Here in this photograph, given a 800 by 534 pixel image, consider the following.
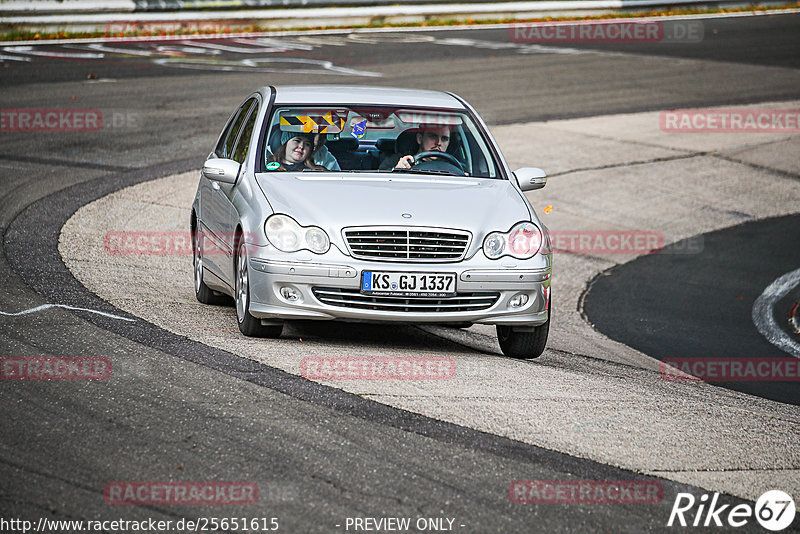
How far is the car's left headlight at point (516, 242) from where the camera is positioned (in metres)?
7.33

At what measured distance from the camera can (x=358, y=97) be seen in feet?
28.3

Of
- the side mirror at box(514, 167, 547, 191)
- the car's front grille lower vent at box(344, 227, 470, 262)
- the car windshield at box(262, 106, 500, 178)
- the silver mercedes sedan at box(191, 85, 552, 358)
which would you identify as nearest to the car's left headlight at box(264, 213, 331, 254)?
the silver mercedes sedan at box(191, 85, 552, 358)

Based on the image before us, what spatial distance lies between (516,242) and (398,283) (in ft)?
2.82

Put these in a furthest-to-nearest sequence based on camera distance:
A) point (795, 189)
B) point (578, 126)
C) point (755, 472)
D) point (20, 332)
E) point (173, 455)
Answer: point (578, 126) → point (795, 189) → point (20, 332) → point (755, 472) → point (173, 455)

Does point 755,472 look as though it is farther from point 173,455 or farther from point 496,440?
point 173,455

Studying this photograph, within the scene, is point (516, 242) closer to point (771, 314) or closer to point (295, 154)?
point (295, 154)

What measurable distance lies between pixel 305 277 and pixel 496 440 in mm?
2014

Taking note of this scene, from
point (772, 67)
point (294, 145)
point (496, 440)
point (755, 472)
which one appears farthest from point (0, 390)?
point (772, 67)

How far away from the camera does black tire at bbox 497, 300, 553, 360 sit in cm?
781

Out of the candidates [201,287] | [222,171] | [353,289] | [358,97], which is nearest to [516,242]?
[353,289]

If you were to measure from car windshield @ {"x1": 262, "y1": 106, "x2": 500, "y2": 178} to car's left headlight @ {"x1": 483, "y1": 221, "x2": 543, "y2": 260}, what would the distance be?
92 centimetres

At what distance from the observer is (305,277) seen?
7117mm

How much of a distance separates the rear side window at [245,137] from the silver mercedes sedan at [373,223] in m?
0.02

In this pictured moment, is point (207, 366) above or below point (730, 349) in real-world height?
above
